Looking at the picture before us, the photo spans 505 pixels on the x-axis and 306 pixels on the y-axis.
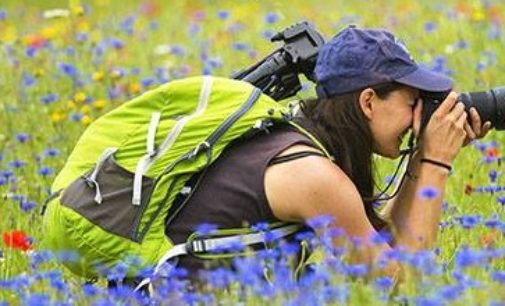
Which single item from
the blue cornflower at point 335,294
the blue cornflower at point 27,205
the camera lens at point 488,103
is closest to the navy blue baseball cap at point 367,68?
the camera lens at point 488,103

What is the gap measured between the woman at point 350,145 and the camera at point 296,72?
0.21 feet

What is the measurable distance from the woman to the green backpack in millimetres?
53

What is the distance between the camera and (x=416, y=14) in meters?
7.65

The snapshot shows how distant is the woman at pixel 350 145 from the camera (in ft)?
11.6

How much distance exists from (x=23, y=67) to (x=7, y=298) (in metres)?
3.27

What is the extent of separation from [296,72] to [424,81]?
0.40 metres

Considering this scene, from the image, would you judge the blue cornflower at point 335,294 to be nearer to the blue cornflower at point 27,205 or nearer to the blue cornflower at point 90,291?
the blue cornflower at point 90,291

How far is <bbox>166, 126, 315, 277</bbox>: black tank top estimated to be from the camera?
3561 mm

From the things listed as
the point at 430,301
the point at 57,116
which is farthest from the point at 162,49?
the point at 430,301

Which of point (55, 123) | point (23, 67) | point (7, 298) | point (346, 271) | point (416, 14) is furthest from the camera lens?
point (416, 14)

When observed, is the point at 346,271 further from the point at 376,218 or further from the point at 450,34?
the point at 450,34

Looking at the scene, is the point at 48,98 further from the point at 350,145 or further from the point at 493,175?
the point at 350,145

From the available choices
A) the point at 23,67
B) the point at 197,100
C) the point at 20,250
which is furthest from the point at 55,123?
the point at 197,100

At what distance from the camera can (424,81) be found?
3.59 metres
